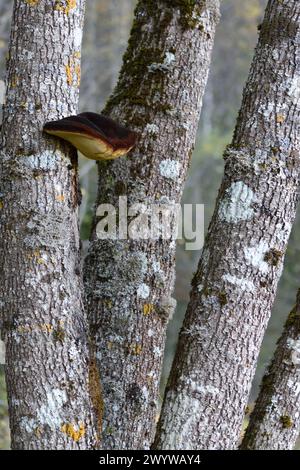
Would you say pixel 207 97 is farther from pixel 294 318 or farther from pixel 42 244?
pixel 42 244

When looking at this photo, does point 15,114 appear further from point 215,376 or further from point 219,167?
point 219,167

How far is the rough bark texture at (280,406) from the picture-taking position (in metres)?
3.17

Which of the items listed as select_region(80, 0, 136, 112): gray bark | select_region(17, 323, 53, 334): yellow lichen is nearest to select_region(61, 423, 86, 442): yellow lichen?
select_region(17, 323, 53, 334): yellow lichen

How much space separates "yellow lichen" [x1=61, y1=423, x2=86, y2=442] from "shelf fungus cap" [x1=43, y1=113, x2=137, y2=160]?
3.45 feet

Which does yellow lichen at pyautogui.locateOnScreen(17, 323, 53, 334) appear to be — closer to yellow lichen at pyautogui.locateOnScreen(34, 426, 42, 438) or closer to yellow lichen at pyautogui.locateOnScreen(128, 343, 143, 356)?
yellow lichen at pyautogui.locateOnScreen(34, 426, 42, 438)

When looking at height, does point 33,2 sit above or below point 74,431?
above

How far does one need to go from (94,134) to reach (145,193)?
1.71ft

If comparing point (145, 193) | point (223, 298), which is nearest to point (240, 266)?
point (223, 298)

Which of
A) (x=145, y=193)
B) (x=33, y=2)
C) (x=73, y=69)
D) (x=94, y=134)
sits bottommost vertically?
(x=145, y=193)

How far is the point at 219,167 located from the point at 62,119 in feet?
57.0

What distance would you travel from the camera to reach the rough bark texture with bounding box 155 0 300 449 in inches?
117

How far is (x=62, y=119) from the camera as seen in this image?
9.42 feet

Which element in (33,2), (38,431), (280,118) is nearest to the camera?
(38,431)

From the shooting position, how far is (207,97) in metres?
24.8
